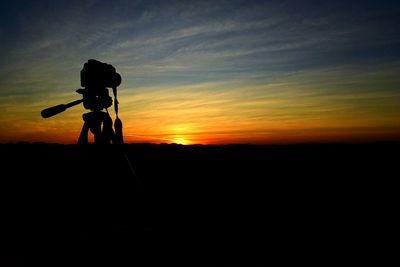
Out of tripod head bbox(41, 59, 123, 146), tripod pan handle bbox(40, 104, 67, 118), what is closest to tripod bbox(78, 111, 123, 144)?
tripod head bbox(41, 59, 123, 146)

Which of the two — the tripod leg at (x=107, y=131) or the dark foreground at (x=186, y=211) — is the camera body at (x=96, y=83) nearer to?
the tripod leg at (x=107, y=131)

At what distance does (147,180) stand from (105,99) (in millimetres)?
4277

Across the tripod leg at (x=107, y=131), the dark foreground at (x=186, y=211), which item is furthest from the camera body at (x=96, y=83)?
the dark foreground at (x=186, y=211)

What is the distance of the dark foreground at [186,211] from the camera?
3.55m

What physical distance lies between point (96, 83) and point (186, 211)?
120 inches

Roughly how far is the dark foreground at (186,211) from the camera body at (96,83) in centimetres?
66

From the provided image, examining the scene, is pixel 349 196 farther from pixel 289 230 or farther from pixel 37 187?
pixel 37 187

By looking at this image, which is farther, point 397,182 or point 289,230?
point 397,182

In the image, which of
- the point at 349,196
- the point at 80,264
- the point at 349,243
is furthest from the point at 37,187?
the point at 349,196

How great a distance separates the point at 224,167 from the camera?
10070 millimetres

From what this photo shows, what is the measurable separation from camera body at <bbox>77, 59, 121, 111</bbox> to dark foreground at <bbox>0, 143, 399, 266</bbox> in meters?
0.66

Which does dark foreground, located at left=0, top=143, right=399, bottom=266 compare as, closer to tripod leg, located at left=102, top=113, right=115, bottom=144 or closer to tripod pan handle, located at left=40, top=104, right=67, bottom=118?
tripod leg, located at left=102, top=113, right=115, bottom=144

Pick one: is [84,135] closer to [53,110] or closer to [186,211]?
[53,110]

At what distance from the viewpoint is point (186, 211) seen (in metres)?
5.69
